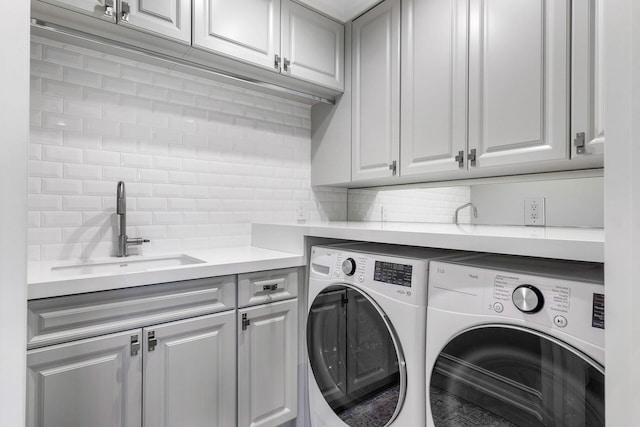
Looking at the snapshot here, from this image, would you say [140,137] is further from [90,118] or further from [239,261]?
[239,261]

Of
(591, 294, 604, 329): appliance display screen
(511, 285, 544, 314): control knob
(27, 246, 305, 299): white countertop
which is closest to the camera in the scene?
(591, 294, 604, 329): appliance display screen

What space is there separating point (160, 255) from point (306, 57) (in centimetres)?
144

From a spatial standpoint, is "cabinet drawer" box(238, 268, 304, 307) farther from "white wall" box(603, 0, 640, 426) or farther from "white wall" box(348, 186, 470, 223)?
"white wall" box(603, 0, 640, 426)

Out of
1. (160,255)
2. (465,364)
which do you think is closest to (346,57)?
(160,255)

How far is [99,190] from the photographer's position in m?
1.72

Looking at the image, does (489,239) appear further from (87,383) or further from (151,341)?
(87,383)

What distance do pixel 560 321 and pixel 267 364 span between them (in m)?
1.24

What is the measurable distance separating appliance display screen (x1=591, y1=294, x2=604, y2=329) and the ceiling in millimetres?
1965

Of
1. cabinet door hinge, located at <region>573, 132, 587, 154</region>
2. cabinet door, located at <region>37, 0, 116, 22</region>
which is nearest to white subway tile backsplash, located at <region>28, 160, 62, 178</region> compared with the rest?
cabinet door, located at <region>37, 0, 116, 22</region>

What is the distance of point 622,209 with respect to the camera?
1.47 feet

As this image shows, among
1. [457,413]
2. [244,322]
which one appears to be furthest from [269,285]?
[457,413]

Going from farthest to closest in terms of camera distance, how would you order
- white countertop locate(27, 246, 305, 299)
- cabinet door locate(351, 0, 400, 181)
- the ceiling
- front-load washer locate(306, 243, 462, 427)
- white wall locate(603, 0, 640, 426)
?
the ceiling
cabinet door locate(351, 0, 400, 181)
front-load washer locate(306, 243, 462, 427)
white countertop locate(27, 246, 305, 299)
white wall locate(603, 0, 640, 426)

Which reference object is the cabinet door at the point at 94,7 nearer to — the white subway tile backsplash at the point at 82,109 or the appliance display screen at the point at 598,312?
the white subway tile backsplash at the point at 82,109

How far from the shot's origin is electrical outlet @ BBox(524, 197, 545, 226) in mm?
1769
